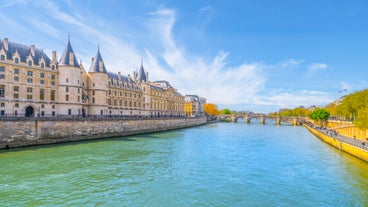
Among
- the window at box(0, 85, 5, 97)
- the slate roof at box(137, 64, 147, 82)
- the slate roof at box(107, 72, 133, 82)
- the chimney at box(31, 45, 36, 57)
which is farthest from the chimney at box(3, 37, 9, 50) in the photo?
the slate roof at box(137, 64, 147, 82)

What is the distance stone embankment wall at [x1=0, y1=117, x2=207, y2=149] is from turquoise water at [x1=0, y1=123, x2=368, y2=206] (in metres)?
4.09

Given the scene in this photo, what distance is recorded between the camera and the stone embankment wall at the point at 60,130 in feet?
91.4

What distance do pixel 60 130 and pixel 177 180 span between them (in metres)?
24.3

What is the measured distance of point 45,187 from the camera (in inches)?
559

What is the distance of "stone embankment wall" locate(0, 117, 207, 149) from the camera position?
1096 inches

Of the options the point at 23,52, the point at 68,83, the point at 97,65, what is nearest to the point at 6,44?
the point at 23,52

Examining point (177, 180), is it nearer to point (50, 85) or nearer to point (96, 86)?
point (50, 85)

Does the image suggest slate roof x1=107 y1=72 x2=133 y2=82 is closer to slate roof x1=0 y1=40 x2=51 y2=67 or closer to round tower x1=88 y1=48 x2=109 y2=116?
round tower x1=88 y1=48 x2=109 y2=116

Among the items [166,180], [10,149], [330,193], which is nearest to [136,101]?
[10,149]

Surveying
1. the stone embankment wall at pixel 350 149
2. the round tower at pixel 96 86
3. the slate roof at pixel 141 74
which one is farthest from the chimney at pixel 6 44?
the stone embankment wall at pixel 350 149

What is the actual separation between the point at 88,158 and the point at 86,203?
37.2 feet

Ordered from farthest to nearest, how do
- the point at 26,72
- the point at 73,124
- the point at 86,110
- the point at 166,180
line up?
the point at 86,110
the point at 26,72
the point at 73,124
the point at 166,180

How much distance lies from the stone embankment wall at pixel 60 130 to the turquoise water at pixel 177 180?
13.4ft

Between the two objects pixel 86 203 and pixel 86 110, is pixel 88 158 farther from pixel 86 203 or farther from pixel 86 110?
pixel 86 110
